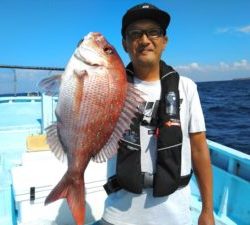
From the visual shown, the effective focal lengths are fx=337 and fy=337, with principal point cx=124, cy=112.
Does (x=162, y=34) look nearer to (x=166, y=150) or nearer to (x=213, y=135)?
(x=166, y=150)

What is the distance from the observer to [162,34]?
2201 millimetres

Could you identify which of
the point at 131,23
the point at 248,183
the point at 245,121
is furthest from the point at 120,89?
the point at 245,121

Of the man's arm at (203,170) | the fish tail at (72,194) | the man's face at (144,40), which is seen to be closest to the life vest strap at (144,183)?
the man's arm at (203,170)

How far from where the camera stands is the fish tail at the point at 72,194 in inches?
72.7

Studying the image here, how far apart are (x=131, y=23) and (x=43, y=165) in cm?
199

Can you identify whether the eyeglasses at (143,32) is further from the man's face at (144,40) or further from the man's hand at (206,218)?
the man's hand at (206,218)

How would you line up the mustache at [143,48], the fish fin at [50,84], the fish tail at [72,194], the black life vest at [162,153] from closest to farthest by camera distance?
1. the fish fin at [50,84]
2. the fish tail at [72,194]
3. the mustache at [143,48]
4. the black life vest at [162,153]

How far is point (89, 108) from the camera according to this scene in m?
1.76

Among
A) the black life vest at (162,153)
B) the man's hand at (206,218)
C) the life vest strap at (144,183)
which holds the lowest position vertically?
the man's hand at (206,218)

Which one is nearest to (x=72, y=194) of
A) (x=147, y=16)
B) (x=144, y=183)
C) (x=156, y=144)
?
(x=144, y=183)

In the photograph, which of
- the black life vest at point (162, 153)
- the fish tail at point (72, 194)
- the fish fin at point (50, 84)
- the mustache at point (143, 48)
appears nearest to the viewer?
the fish fin at point (50, 84)

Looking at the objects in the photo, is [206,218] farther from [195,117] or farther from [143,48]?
[143,48]

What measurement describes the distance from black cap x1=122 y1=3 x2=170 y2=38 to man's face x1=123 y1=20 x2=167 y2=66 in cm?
3

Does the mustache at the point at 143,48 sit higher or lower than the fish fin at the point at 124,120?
higher
